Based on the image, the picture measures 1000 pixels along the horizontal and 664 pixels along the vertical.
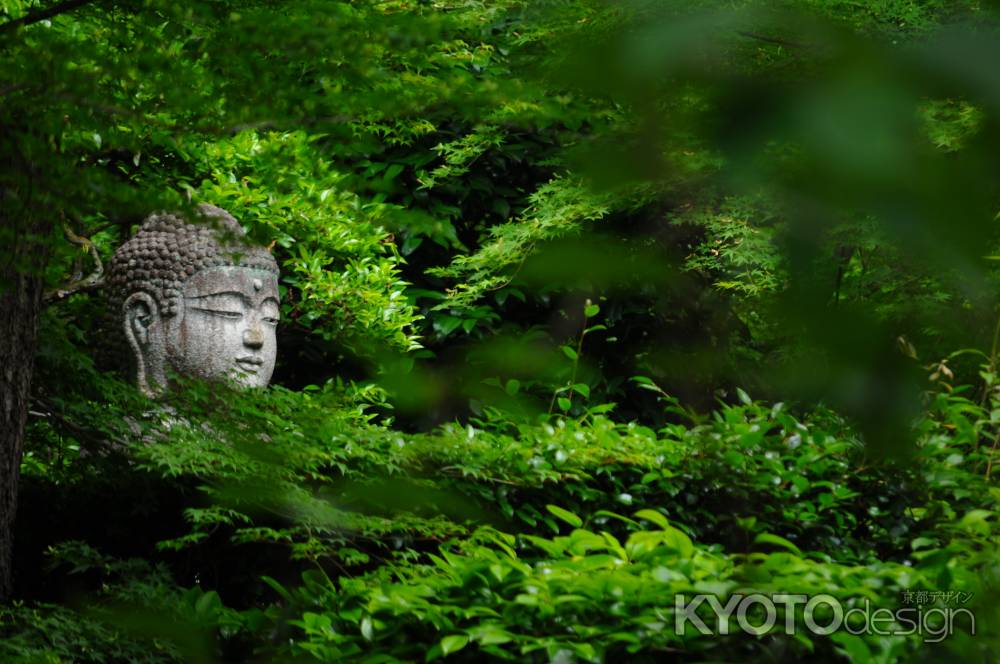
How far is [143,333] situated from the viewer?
5414 mm

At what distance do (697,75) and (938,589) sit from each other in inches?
83.0

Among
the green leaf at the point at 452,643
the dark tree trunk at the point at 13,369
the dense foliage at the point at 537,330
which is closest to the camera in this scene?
the dense foliage at the point at 537,330

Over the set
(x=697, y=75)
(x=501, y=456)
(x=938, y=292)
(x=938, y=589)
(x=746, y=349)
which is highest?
(x=697, y=75)

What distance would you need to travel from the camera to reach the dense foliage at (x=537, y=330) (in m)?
0.60

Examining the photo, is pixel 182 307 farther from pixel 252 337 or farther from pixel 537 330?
pixel 537 330

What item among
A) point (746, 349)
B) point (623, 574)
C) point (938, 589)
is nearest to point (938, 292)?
point (746, 349)

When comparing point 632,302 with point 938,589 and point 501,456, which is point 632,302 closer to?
point 501,456

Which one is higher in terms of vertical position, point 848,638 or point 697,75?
point 697,75

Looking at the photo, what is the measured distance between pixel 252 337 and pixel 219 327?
0.17 meters

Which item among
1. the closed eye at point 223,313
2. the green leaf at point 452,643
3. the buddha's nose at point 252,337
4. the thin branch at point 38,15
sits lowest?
the green leaf at point 452,643

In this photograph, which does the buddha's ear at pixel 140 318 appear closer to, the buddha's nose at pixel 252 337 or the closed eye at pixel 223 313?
the closed eye at pixel 223 313

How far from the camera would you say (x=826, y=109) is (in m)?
0.58

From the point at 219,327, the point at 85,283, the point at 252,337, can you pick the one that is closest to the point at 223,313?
the point at 219,327

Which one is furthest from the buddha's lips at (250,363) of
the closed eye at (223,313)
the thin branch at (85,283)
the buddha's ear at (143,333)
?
the thin branch at (85,283)
